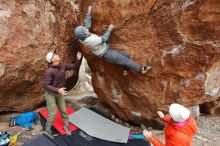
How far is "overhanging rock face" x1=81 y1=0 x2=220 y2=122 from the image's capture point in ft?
18.6

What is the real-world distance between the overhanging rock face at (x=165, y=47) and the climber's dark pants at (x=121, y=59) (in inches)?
6.9

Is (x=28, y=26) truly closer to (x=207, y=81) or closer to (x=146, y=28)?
(x=146, y=28)

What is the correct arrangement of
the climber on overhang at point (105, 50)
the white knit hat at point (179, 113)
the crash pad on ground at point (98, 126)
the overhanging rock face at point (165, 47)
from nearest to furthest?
the white knit hat at point (179, 113), the overhanging rock face at point (165, 47), the climber on overhang at point (105, 50), the crash pad on ground at point (98, 126)

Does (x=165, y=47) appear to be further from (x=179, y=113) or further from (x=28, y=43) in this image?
(x=28, y=43)

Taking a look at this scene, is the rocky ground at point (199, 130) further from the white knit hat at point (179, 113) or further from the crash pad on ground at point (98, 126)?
the white knit hat at point (179, 113)

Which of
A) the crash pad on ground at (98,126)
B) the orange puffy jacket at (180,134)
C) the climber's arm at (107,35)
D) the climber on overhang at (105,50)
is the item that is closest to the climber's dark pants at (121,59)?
the climber on overhang at (105,50)

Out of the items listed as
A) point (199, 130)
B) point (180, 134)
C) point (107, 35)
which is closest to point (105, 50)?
point (107, 35)

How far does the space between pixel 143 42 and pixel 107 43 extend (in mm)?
800

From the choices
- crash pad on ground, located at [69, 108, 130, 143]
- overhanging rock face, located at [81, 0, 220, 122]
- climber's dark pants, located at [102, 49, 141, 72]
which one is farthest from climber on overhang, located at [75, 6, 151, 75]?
crash pad on ground, located at [69, 108, 130, 143]

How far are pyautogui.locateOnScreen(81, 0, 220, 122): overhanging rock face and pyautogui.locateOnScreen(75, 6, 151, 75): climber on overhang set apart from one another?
171mm

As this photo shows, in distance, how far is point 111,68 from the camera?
22.6 ft

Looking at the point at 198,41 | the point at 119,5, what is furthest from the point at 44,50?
the point at 198,41

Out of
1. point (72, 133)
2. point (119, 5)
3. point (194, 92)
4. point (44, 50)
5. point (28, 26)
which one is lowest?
point (72, 133)

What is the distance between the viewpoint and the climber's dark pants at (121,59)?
20.3 ft
